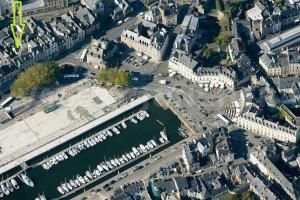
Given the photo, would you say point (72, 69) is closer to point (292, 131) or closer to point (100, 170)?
point (100, 170)

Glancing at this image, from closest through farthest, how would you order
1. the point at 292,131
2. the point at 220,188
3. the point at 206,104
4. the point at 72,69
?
1. the point at 220,188
2. the point at 292,131
3. the point at 206,104
4. the point at 72,69

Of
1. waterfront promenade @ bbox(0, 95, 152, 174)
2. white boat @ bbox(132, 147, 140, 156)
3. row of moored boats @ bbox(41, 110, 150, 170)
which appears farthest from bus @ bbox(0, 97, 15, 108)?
white boat @ bbox(132, 147, 140, 156)

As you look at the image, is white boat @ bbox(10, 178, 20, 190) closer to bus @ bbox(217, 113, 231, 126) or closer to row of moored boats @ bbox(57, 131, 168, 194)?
row of moored boats @ bbox(57, 131, 168, 194)

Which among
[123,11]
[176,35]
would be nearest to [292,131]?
[176,35]

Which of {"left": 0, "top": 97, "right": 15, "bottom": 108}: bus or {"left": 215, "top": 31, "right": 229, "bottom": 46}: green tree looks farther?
{"left": 215, "top": 31, "right": 229, "bottom": 46}: green tree

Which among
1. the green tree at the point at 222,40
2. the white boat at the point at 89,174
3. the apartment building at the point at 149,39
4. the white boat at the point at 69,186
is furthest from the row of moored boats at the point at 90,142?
the green tree at the point at 222,40

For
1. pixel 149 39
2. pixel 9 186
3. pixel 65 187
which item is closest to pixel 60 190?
pixel 65 187

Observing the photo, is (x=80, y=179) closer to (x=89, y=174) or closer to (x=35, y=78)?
(x=89, y=174)
